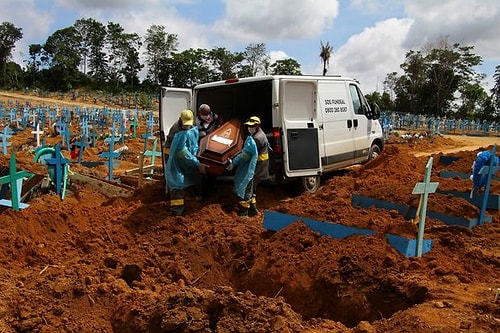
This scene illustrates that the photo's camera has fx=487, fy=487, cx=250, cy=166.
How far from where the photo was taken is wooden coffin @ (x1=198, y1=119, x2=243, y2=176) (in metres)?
7.19

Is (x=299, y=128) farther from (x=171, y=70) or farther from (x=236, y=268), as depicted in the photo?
(x=171, y=70)

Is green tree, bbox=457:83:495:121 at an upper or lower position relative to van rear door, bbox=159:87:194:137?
upper

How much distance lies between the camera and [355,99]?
979cm

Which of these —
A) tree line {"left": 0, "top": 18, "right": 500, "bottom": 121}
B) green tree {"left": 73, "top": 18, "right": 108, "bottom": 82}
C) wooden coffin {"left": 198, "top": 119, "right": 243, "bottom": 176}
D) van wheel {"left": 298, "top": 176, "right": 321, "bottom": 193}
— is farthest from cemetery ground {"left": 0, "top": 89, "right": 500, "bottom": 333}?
green tree {"left": 73, "top": 18, "right": 108, "bottom": 82}

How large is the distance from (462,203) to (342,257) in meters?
2.58

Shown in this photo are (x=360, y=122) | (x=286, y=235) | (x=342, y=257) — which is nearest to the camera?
(x=342, y=257)

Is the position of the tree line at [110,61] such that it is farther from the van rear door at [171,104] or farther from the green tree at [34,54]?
the van rear door at [171,104]

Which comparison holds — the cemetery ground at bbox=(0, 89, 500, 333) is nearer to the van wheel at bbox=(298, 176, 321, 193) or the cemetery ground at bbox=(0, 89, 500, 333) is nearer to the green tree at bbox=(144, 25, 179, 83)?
the van wheel at bbox=(298, 176, 321, 193)

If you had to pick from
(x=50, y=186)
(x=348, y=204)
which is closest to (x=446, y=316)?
(x=348, y=204)

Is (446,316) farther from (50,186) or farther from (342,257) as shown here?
(50,186)

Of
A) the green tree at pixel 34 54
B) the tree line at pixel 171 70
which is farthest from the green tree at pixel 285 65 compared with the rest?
the green tree at pixel 34 54

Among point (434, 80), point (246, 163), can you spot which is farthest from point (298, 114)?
point (434, 80)

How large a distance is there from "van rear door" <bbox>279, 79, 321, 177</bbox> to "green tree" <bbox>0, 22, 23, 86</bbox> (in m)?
74.1

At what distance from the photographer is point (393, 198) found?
6.71 metres
